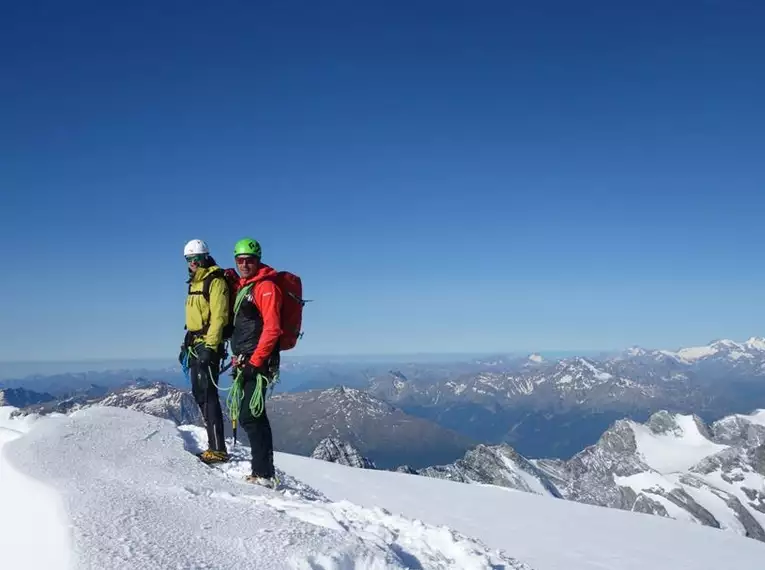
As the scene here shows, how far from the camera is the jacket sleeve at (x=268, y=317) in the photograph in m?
8.32

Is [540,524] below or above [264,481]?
below

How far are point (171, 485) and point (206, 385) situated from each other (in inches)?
111

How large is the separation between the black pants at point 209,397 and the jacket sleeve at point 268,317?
1930 mm

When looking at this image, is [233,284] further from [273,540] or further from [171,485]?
[273,540]

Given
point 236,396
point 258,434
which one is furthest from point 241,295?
point 258,434

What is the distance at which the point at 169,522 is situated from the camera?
18.2 ft

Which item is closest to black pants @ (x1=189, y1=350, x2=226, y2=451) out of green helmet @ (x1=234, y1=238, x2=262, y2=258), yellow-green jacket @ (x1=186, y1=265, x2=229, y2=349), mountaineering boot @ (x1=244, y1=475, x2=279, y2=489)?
yellow-green jacket @ (x1=186, y1=265, x2=229, y2=349)

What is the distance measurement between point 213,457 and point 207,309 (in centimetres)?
269

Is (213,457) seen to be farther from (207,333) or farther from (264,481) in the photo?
(207,333)

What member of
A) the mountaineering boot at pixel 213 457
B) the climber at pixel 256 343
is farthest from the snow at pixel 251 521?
the climber at pixel 256 343

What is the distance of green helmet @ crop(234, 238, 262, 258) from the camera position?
8.72m

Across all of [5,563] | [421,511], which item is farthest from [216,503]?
[421,511]

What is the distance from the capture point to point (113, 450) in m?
8.94

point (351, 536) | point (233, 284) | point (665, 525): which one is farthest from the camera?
point (665, 525)
